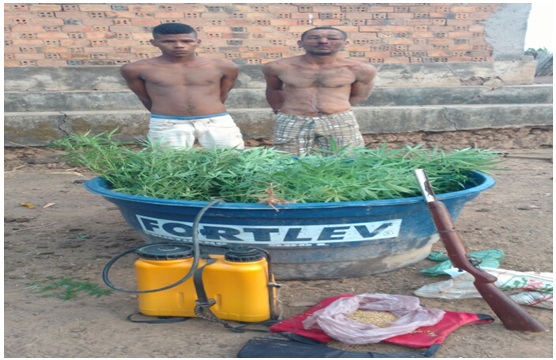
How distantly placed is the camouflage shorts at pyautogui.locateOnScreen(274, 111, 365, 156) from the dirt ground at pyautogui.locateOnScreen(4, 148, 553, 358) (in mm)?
1171

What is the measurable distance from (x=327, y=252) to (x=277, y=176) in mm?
484

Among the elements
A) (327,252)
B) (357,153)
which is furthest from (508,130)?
(327,252)

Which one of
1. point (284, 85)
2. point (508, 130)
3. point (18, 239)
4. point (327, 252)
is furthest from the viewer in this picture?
point (508, 130)

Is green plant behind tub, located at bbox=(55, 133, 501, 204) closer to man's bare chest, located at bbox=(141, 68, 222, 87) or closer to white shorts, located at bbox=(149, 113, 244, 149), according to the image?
white shorts, located at bbox=(149, 113, 244, 149)

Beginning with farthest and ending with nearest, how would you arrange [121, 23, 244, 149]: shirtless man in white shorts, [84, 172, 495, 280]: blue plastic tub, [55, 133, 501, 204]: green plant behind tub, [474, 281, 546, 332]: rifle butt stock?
1. [121, 23, 244, 149]: shirtless man in white shorts
2. [55, 133, 501, 204]: green plant behind tub
3. [84, 172, 495, 280]: blue plastic tub
4. [474, 281, 546, 332]: rifle butt stock

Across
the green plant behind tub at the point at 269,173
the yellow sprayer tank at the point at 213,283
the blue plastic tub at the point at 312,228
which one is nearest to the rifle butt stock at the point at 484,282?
the blue plastic tub at the point at 312,228

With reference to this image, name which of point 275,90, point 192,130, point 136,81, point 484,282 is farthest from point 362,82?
point 484,282

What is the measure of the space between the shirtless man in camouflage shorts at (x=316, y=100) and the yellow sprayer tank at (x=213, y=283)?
7.06 ft

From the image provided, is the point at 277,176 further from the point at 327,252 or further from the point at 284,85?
the point at 284,85

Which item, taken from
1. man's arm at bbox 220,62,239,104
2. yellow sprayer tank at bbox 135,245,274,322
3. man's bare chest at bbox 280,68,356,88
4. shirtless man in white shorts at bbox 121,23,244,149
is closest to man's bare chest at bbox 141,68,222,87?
shirtless man in white shorts at bbox 121,23,244,149

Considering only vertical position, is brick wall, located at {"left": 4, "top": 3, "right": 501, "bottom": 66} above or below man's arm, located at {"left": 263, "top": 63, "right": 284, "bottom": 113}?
above

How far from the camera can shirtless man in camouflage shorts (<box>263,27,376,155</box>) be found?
4496 mm

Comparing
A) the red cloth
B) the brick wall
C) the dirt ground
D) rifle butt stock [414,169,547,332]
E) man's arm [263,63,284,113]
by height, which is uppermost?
the brick wall

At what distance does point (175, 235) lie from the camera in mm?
2941
